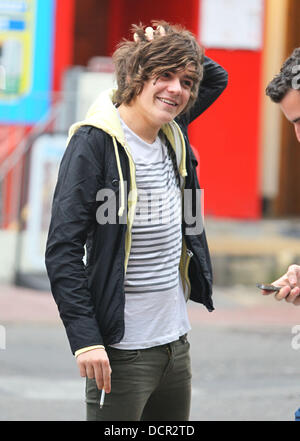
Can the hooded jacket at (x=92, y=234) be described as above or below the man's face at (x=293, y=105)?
below

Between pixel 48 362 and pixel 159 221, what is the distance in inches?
151

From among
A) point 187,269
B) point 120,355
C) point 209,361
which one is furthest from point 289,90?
point 209,361

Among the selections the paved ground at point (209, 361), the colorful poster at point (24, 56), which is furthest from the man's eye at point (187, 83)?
the colorful poster at point (24, 56)

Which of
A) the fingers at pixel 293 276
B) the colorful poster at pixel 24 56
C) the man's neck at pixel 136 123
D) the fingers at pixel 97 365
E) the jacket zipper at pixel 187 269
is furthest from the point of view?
the colorful poster at pixel 24 56

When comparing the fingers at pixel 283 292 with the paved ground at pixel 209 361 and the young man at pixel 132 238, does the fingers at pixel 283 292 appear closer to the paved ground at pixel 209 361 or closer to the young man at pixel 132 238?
the young man at pixel 132 238

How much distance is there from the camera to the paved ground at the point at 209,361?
19.2 feet

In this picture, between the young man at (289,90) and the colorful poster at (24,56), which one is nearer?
the young man at (289,90)

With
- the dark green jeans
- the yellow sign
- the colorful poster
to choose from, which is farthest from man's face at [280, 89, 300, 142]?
the yellow sign

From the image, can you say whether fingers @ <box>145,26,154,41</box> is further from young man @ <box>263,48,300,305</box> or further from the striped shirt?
young man @ <box>263,48,300,305</box>

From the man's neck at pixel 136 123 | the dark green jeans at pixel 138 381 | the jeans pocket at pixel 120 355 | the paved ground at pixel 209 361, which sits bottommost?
the paved ground at pixel 209 361

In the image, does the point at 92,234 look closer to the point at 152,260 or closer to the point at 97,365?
the point at 152,260

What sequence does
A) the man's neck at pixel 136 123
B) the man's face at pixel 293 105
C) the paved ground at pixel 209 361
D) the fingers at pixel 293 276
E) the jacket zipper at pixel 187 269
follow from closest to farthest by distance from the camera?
the man's face at pixel 293 105 < the fingers at pixel 293 276 < the man's neck at pixel 136 123 < the jacket zipper at pixel 187 269 < the paved ground at pixel 209 361

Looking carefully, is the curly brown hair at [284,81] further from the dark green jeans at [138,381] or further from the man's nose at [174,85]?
the dark green jeans at [138,381]
